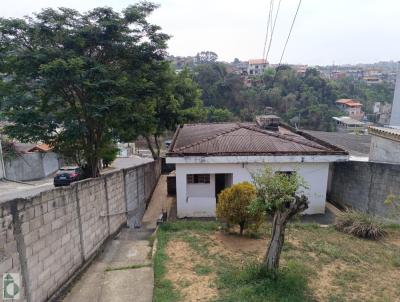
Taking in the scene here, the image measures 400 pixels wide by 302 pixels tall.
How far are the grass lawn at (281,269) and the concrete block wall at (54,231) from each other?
172cm

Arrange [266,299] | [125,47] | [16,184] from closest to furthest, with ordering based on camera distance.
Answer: [266,299], [125,47], [16,184]

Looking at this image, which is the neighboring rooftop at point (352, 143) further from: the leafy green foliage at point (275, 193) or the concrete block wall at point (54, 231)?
the concrete block wall at point (54, 231)

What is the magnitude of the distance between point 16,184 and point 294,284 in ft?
52.6

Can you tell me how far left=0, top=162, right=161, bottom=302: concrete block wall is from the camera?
499 centimetres

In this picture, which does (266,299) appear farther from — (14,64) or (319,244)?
(14,64)

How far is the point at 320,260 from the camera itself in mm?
7574

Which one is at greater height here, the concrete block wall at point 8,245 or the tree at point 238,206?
the concrete block wall at point 8,245

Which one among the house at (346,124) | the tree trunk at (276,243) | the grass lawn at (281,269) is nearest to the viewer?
the grass lawn at (281,269)

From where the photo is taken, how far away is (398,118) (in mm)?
20609

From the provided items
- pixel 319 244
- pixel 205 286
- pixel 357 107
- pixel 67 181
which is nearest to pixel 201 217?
pixel 319 244

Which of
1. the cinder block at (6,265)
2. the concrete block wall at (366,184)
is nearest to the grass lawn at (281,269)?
the concrete block wall at (366,184)

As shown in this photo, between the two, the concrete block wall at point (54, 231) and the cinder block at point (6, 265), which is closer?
the cinder block at point (6, 265)

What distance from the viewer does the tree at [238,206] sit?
8.58m

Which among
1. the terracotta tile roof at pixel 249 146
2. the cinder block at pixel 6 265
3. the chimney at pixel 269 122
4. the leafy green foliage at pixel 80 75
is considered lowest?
the cinder block at pixel 6 265
